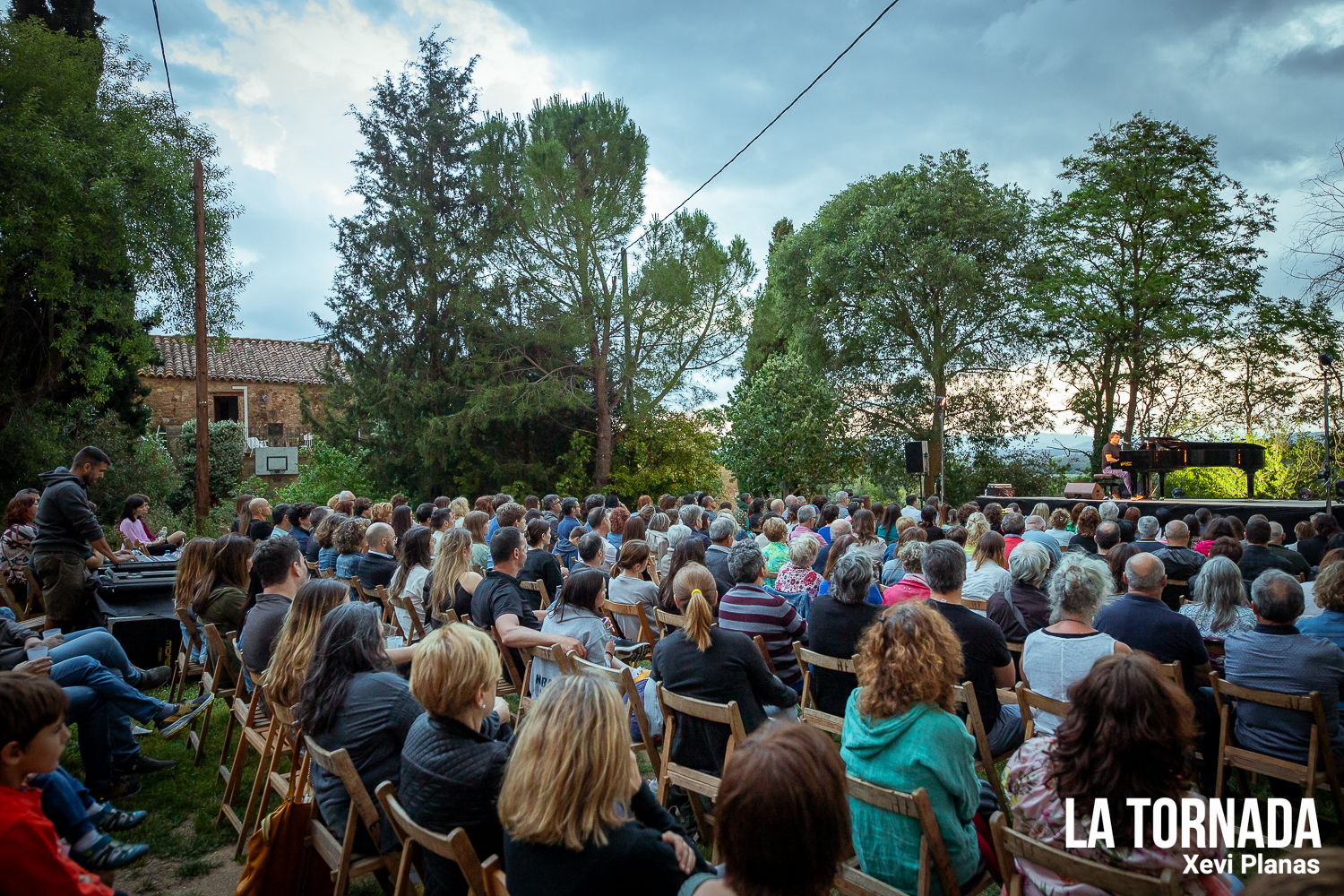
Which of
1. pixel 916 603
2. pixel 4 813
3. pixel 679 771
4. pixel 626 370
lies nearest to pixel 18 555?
pixel 4 813

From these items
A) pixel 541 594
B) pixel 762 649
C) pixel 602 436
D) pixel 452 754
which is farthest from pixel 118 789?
pixel 602 436

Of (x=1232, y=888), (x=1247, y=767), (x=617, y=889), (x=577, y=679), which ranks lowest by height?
(x=1247, y=767)

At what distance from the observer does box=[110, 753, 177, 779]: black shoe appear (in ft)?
12.9

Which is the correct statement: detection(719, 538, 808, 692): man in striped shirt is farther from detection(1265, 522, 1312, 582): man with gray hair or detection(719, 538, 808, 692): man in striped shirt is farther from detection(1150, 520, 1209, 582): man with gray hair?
detection(1265, 522, 1312, 582): man with gray hair

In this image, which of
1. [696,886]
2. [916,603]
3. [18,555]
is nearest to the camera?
[696,886]

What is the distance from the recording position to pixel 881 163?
23.8m

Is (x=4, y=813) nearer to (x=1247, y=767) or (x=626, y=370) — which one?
(x=1247, y=767)

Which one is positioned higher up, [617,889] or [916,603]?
[916,603]

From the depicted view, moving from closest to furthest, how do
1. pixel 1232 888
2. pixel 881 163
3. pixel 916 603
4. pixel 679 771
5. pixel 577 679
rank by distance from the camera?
pixel 577 679, pixel 1232 888, pixel 916 603, pixel 679 771, pixel 881 163

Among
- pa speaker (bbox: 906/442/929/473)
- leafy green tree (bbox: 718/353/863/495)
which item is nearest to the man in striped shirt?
pa speaker (bbox: 906/442/929/473)

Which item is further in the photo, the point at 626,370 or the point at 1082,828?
the point at 626,370

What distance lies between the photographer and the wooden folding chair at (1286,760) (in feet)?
10.2

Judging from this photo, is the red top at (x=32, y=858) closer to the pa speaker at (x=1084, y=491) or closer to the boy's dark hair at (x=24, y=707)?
the boy's dark hair at (x=24, y=707)

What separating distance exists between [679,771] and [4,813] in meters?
2.04
